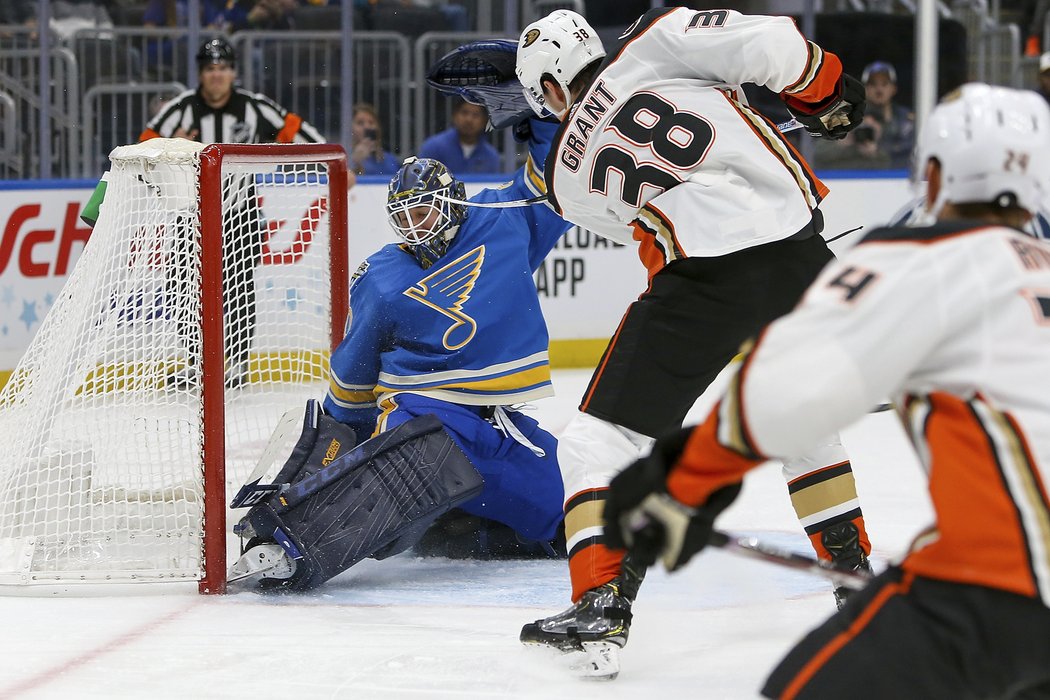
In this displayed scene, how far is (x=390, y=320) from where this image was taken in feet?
9.93

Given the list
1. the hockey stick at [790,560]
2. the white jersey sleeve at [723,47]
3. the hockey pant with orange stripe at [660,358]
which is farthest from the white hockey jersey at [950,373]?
the white jersey sleeve at [723,47]

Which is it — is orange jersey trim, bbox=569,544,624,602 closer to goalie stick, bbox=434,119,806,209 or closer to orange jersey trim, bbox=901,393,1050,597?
goalie stick, bbox=434,119,806,209

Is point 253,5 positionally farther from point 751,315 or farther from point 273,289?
point 751,315

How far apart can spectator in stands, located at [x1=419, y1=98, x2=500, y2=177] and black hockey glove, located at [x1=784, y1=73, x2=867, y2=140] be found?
11.5 feet

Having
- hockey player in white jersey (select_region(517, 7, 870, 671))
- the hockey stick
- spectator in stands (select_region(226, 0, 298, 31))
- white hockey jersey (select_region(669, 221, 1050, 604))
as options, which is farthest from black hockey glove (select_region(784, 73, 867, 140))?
spectator in stands (select_region(226, 0, 298, 31))

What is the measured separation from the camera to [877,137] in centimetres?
666

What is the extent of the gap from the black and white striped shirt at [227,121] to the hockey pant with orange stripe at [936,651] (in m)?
4.17

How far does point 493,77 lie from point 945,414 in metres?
1.89

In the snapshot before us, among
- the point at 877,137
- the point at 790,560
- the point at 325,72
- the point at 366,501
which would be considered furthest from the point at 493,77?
the point at 877,137

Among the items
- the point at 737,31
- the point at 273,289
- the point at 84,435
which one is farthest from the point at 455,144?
the point at 737,31

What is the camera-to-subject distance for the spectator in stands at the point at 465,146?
613 centimetres

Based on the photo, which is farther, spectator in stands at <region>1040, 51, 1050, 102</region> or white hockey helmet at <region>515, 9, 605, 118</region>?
spectator in stands at <region>1040, 51, 1050, 102</region>

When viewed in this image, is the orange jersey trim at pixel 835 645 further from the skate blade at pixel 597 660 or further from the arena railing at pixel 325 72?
the arena railing at pixel 325 72

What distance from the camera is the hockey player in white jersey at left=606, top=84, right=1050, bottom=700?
1.31 metres
